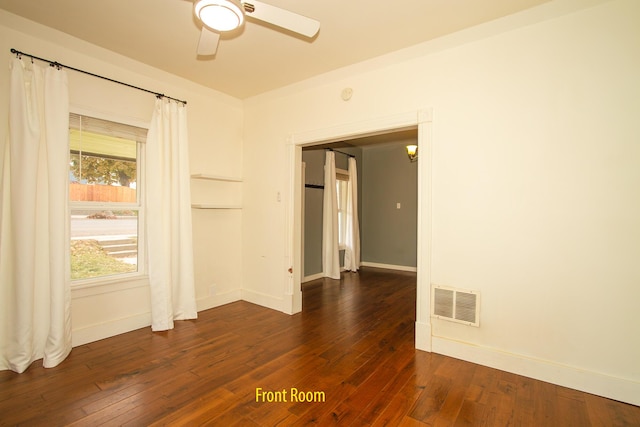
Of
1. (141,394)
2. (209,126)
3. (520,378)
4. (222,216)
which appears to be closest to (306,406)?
(141,394)

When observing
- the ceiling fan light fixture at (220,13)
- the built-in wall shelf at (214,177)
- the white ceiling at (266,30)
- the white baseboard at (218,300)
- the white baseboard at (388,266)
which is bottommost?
the white baseboard at (388,266)

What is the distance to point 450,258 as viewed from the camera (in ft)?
8.96

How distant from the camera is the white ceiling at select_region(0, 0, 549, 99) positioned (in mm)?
2320

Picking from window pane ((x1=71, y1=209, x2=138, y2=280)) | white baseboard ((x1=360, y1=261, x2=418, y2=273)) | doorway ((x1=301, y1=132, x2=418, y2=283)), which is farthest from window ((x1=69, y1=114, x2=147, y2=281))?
white baseboard ((x1=360, y1=261, x2=418, y2=273))

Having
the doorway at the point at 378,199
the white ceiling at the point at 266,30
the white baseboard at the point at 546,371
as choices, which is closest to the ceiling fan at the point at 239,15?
the white ceiling at the point at 266,30

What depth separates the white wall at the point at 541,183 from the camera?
2.10 meters

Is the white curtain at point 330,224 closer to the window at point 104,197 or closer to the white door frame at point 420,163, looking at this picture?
the white door frame at point 420,163

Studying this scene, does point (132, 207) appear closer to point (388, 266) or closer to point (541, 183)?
point (541, 183)

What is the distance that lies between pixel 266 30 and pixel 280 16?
89 cm

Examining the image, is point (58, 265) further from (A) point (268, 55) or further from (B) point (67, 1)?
(A) point (268, 55)

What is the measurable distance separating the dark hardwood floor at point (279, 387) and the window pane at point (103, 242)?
0.73 metres

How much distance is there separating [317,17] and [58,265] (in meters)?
2.97

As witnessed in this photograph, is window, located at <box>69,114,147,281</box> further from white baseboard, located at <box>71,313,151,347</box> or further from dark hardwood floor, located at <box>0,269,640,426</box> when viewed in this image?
dark hardwood floor, located at <box>0,269,640,426</box>

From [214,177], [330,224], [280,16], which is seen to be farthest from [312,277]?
[280,16]
